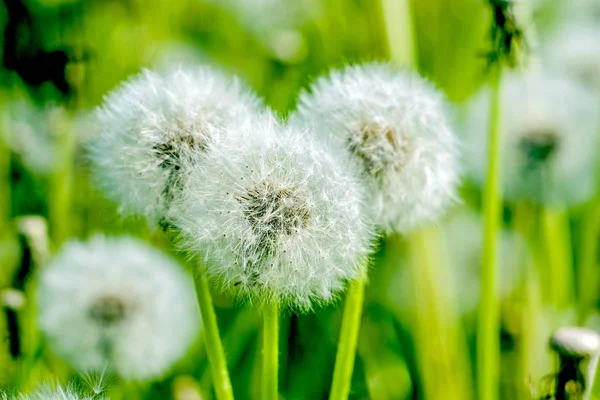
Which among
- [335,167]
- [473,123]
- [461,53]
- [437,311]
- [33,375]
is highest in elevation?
[461,53]

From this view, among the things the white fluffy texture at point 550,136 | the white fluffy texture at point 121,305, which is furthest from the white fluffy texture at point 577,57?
the white fluffy texture at point 121,305

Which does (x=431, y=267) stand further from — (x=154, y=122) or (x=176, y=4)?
(x=176, y=4)

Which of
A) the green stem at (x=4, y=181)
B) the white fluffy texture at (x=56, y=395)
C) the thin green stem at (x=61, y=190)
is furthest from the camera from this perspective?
the green stem at (x=4, y=181)

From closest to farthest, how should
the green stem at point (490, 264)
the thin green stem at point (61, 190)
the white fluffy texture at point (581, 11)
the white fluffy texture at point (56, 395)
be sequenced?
the white fluffy texture at point (56, 395), the green stem at point (490, 264), the thin green stem at point (61, 190), the white fluffy texture at point (581, 11)

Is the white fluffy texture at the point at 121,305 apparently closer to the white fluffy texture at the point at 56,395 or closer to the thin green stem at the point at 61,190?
the thin green stem at the point at 61,190

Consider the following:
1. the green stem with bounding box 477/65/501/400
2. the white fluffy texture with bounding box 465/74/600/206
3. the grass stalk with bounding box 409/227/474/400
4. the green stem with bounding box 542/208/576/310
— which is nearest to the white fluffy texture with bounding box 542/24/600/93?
the white fluffy texture with bounding box 465/74/600/206

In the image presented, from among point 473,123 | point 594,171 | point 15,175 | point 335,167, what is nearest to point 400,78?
point 335,167

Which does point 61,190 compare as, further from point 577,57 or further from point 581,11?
point 581,11
